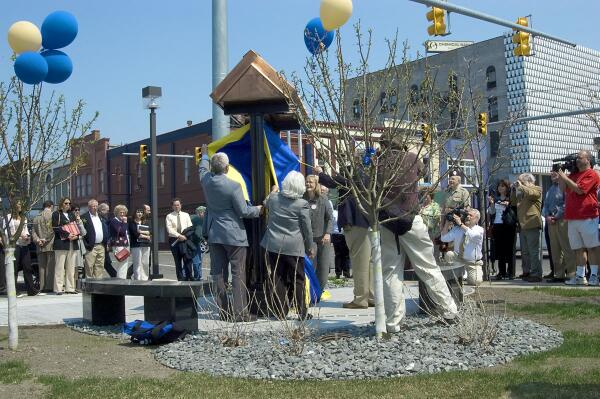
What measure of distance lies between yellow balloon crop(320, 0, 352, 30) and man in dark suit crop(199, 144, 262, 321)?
2016mm

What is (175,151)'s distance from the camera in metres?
59.1

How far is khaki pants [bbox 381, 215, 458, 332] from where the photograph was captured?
25.9ft

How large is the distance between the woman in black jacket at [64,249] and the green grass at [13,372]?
785cm

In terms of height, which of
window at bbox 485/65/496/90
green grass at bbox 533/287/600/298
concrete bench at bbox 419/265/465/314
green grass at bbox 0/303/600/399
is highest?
window at bbox 485/65/496/90

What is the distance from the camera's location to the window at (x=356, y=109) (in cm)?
729

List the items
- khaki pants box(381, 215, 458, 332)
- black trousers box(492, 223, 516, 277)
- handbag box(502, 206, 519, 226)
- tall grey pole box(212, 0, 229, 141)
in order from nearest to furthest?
khaki pants box(381, 215, 458, 332) → tall grey pole box(212, 0, 229, 141) → handbag box(502, 206, 519, 226) → black trousers box(492, 223, 516, 277)

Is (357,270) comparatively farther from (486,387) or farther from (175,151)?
(175,151)

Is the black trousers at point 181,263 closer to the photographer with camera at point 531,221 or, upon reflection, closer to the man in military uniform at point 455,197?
the man in military uniform at point 455,197

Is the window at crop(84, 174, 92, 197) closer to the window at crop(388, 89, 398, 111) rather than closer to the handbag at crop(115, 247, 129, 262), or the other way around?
the handbag at crop(115, 247, 129, 262)

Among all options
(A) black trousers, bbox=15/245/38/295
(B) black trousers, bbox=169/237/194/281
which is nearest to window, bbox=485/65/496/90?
(B) black trousers, bbox=169/237/194/281

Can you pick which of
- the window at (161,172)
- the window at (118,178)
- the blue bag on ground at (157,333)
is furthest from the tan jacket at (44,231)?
the window at (118,178)

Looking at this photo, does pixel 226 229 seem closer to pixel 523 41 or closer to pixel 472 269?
pixel 472 269

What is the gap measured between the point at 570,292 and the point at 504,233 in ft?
12.4

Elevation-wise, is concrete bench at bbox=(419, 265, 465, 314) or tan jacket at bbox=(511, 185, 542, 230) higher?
tan jacket at bbox=(511, 185, 542, 230)
